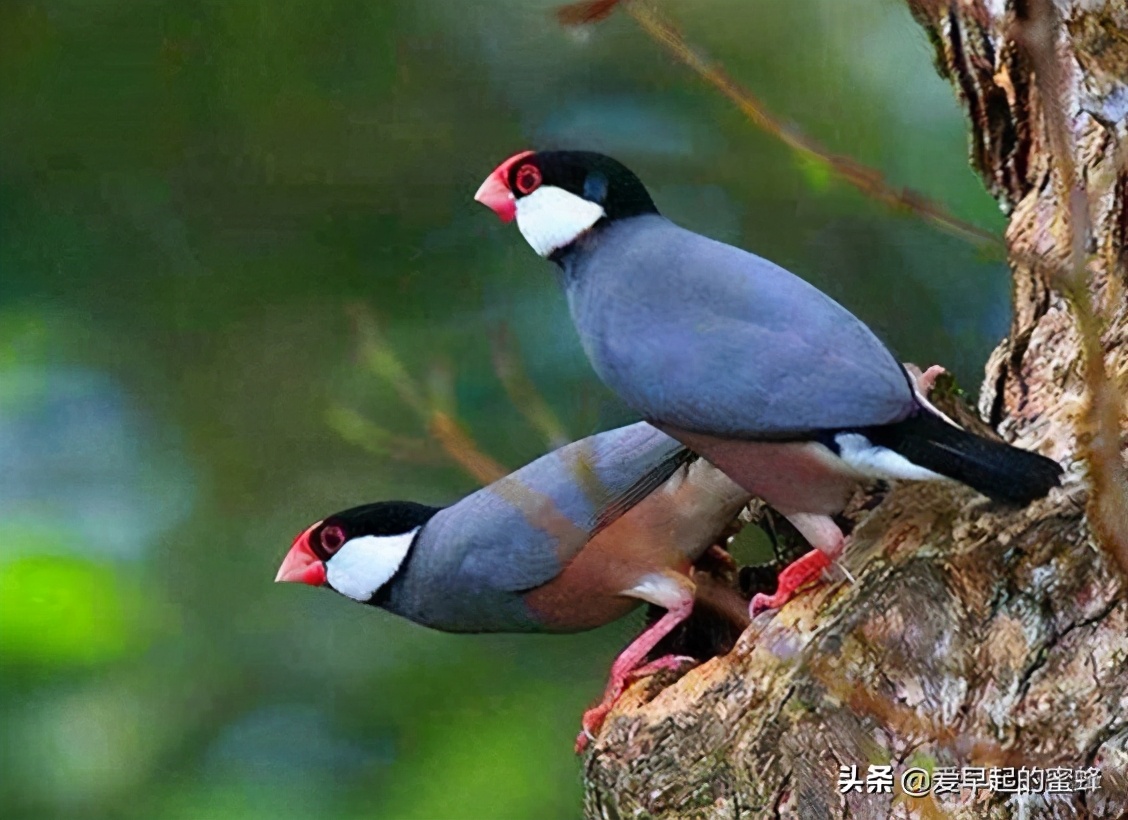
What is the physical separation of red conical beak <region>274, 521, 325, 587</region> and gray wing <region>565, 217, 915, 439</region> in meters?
0.34

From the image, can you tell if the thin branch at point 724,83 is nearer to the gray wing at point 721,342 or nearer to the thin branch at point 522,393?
the gray wing at point 721,342

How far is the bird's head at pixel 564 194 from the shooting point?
39.0 inches

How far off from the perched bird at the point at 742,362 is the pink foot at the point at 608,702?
95 mm

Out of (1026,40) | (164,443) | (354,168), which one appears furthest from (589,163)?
(164,443)

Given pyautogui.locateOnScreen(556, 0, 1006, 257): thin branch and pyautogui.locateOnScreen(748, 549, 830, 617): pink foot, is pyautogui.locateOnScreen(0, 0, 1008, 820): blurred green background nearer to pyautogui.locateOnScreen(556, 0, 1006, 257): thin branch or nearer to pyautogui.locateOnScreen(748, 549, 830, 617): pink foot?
pyautogui.locateOnScreen(556, 0, 1006, 257): thin branch

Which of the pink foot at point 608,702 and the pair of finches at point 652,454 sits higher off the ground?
the pair of finches at point 652,454

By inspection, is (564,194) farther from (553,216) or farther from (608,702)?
(608,702)

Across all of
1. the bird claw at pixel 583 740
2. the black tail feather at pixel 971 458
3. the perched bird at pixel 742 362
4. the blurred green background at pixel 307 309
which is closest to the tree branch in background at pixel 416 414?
the blurred green background at pixel 307 309

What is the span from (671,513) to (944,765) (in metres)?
0.31

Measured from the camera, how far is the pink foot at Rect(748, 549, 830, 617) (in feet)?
3.09

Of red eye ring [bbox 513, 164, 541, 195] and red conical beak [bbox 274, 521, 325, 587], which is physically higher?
red eye ring [bbox 513, 164, 541, 195]

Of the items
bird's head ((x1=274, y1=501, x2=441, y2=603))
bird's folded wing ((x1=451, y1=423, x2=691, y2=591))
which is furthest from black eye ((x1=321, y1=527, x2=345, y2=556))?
bird's folded wing ((x1=451, y1=423, x2=691, y2=591))

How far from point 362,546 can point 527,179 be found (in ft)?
1.23

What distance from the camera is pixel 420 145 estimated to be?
3.53ft
